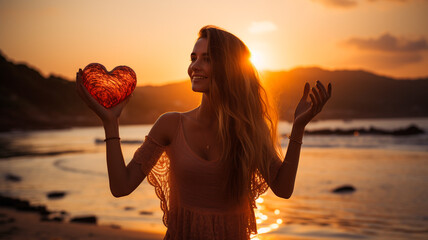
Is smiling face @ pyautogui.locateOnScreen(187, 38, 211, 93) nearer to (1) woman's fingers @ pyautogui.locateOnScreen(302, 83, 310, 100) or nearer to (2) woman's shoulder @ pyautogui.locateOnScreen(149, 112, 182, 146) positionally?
(2) woman's shoulder @ pyautogui.locateOnScreen(149, 112, 182, 146)

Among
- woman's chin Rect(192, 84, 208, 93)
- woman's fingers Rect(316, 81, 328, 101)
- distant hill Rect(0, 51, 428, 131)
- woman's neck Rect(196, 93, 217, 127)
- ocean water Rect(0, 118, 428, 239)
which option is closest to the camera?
woman's fingers Rect(316, 81, 328, 101)

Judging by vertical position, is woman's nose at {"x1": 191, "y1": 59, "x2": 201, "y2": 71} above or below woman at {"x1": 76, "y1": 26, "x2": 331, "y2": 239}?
above

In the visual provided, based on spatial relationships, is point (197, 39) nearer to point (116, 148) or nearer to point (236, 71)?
point (236, 71)

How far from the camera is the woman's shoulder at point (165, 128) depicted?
1956 millimetres

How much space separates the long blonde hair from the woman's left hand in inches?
8.9

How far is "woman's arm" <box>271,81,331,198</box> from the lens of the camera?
5.65 ft

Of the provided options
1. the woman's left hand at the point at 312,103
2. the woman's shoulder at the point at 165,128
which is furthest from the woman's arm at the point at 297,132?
the woman's shoulder at the point at 165,128

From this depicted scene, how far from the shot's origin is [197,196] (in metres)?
1.86

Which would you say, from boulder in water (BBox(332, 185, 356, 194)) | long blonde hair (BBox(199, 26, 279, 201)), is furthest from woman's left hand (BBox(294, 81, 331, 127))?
boulder in water (BBox(332, 185, 356, 194))

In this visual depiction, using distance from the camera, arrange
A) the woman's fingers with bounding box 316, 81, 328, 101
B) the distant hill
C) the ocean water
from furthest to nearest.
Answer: the distant hill → the ocean water → the woman's fingers with bounding box 316, 81, 328, 101

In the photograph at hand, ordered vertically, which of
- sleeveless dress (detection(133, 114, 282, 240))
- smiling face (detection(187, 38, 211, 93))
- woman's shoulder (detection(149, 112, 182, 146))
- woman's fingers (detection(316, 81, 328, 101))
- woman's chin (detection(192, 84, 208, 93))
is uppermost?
smiling face (detection(187, 38, 211, 93))

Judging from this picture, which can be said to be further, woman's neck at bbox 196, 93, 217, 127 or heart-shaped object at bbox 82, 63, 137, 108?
woman's neck at bbox 196, 93, 217, 127

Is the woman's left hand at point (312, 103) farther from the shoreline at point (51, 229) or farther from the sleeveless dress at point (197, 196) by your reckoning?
the shoreline at point (51, 229)

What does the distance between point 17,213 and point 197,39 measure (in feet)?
30.8
